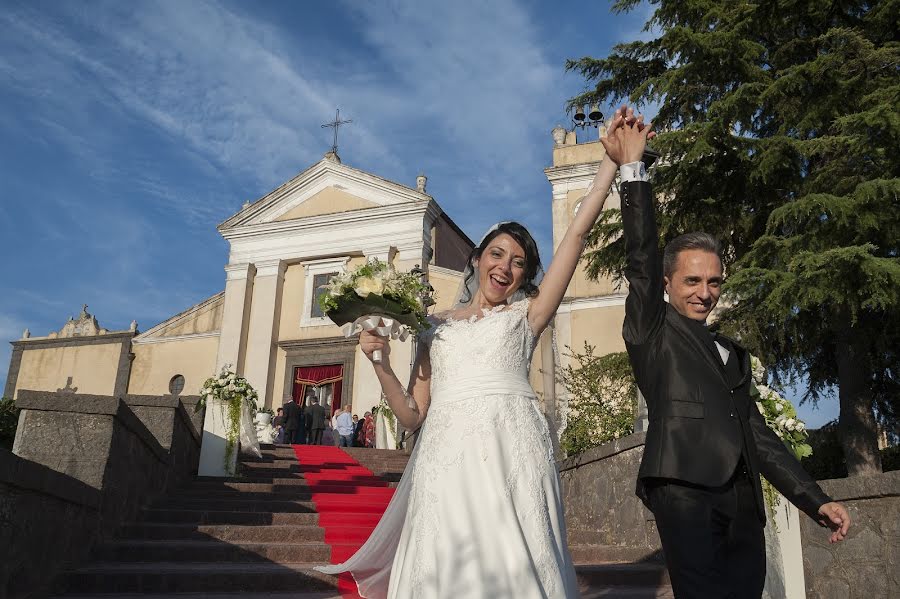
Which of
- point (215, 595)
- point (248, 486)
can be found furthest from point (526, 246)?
point (248, 486)

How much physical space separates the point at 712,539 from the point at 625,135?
4.67 feet

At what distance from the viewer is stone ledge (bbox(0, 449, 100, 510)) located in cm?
402

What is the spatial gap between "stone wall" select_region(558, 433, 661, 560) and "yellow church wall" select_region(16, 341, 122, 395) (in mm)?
21881

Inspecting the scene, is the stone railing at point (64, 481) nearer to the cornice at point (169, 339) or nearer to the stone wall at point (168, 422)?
the stone wall at point (168, 422)

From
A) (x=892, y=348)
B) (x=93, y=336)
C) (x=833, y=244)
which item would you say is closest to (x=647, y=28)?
(x=833, y=244)

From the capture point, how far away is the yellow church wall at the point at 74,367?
2620 centimetres

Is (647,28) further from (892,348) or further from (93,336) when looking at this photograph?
(93,336)

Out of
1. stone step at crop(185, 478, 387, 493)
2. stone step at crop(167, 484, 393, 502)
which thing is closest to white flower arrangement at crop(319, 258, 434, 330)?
stone step at crop(167, 484, 393, 502)

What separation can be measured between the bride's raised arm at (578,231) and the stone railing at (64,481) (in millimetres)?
3001

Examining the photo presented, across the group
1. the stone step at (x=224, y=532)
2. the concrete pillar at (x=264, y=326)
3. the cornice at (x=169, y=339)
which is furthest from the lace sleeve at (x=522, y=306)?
the cornice at (x=169, y=339)

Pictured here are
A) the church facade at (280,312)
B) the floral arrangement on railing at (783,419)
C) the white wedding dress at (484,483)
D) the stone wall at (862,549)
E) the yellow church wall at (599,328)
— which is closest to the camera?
A: the white wedding dress at (484,483)

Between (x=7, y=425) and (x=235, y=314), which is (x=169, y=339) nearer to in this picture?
(x=235, y=314)

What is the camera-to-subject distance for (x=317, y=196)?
26.8 meters

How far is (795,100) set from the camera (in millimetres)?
9953
